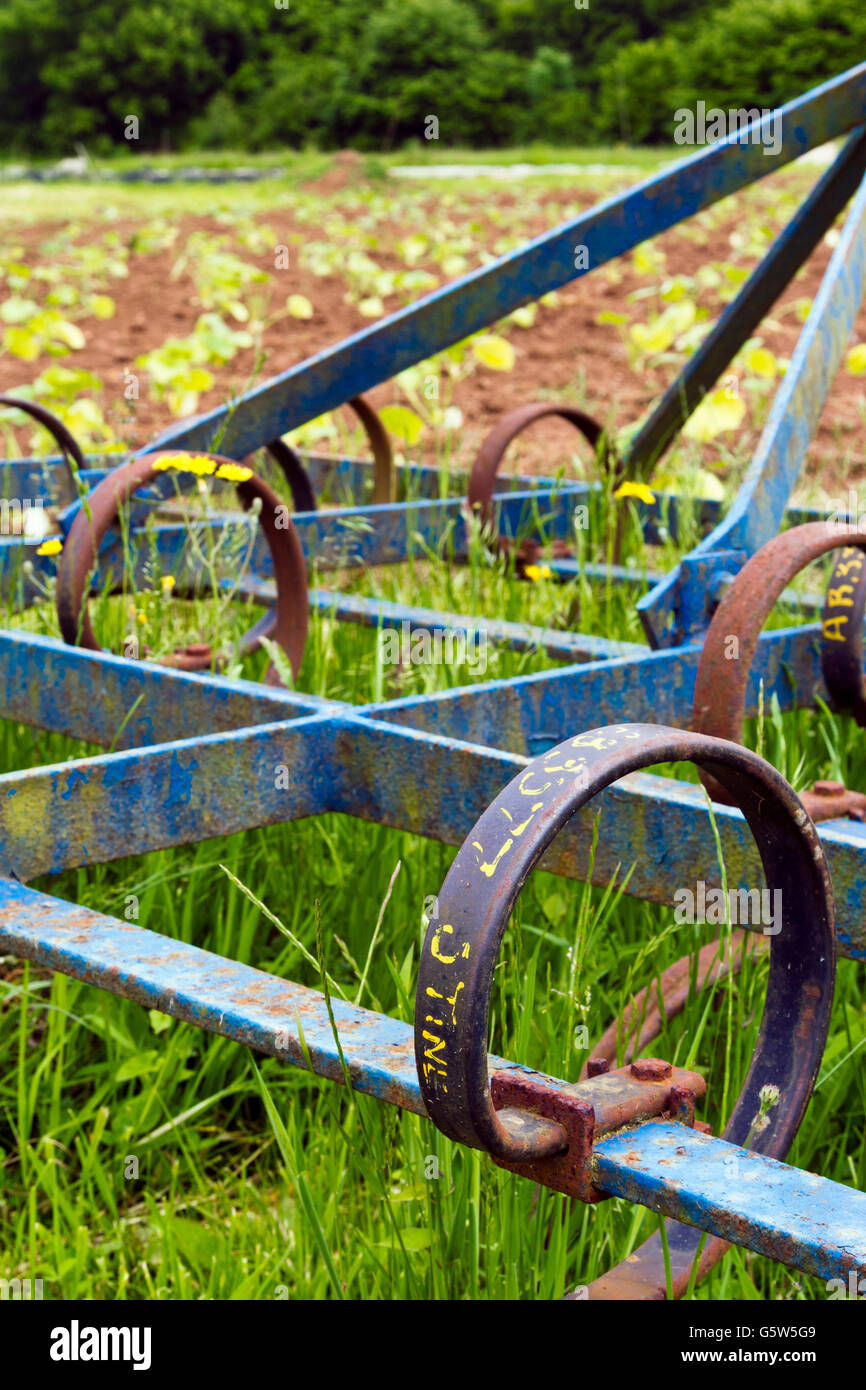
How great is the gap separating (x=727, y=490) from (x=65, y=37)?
47.3 meters

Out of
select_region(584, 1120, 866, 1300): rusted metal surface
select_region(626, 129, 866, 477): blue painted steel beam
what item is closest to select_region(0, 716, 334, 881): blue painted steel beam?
select_region(584, 1120, 866, 1300): rusted metal surface

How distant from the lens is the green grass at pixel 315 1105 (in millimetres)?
1404

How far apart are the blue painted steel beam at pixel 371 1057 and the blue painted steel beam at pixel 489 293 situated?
1571 mm

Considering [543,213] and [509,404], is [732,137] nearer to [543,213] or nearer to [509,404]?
[509,404]

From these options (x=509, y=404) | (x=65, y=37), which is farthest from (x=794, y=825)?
(x=65, y=37)

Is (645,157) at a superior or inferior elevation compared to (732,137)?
superior

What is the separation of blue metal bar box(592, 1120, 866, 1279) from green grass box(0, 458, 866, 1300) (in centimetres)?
19

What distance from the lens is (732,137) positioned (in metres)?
3.10

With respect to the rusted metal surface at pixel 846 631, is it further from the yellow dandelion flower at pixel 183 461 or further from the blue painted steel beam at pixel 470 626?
the yellow dandelion flower at pixel 183 461

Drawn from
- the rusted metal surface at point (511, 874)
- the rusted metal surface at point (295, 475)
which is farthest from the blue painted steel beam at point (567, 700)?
the rusted metal surface at point (295, 475)

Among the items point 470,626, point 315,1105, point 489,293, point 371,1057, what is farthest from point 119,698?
point 489,293

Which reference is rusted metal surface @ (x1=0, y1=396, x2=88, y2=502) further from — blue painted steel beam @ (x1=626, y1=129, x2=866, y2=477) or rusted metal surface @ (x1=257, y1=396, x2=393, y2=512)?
blue painted steel beam @ (x1=626, y1=129, x2=866, y2=477)

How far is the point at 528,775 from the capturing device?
1.10 metres

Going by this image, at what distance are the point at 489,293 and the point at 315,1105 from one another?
177cm
